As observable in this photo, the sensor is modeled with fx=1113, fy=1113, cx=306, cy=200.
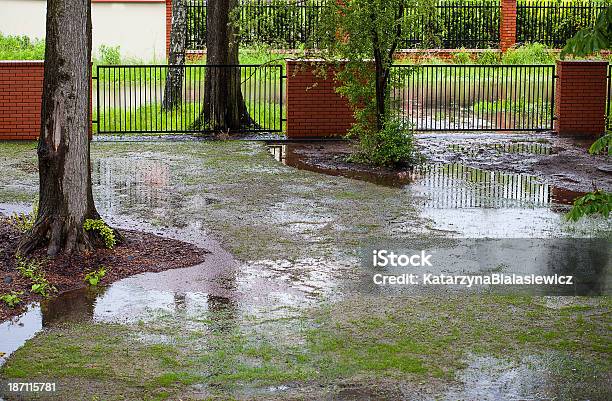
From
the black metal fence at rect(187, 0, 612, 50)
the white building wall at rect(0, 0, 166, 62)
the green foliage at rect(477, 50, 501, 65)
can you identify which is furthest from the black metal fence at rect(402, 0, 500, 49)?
the white building wall at rect(0, 0, 166, 62)

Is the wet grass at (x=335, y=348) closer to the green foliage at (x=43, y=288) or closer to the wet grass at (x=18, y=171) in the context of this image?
the green foliage at (x=43, y=288)

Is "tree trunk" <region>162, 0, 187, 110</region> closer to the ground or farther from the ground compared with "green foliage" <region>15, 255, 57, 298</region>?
farther from the ground

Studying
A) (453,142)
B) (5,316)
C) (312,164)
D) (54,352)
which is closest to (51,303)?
(5,316)

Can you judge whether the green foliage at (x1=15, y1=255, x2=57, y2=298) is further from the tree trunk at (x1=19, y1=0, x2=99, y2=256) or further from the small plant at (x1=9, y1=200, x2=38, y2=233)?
the small plant at (x1=9, y1=200, x2=38, y2=233)

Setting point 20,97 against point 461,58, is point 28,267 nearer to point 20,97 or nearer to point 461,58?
point 20,97

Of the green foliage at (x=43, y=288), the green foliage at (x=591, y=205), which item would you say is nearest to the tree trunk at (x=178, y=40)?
the green foliage at (x=43, y=288)

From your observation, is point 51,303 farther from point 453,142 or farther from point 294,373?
point 453,142

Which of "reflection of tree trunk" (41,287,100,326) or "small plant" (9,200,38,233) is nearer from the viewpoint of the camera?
"reflection of tree trunk" (41,287,100,326)

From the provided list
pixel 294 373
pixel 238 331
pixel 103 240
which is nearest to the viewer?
pixel 294 373

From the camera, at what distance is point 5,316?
9.45 metres

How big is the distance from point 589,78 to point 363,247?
1059cm

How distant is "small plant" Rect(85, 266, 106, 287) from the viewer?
10477mm

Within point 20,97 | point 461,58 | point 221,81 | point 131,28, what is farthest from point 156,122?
point 461,58

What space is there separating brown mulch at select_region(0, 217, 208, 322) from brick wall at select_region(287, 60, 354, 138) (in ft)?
27.3
